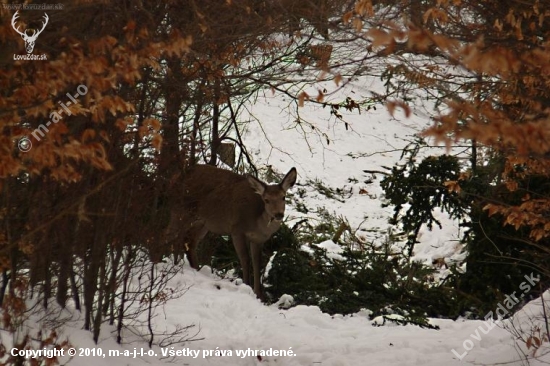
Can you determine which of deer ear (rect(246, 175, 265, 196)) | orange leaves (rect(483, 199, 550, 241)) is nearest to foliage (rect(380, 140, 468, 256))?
deer ear (rect(246, 175, 265, 196))

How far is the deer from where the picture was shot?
39.6ft

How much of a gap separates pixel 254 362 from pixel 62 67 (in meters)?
5.02

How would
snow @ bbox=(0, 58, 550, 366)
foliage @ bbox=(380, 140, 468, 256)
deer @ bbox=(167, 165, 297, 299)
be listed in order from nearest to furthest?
snow @ bbox=(0, 58, 550, 366) → deer @ bbox=(167, 165, 297, 299) → foliage @ bbox=(380, 140, 468, 256)

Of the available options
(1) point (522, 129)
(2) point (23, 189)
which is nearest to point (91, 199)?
(2) point (23, 189)

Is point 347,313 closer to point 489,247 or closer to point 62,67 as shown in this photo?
point 489,247

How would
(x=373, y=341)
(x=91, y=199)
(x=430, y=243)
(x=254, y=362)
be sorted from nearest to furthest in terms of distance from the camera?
1. (x=91, y=199)
2. (x=254, y=362)
3. (x=373, y=341)
4. (x=430, y=243)

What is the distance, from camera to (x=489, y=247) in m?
11.7

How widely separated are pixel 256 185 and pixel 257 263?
4.16 ft

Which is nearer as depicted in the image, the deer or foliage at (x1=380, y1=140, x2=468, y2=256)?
the deer

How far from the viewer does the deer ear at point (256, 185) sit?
39.6 feet

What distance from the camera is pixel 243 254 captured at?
12570 millimetres

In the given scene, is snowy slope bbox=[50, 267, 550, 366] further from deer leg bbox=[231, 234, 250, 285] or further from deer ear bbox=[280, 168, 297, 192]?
deer ear bbox=[280, 168, 297, 192]

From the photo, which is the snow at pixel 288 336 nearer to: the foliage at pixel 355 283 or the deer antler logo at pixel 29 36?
the foliage at pixel 355 283

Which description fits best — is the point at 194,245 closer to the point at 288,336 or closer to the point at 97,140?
the point at 288,336
